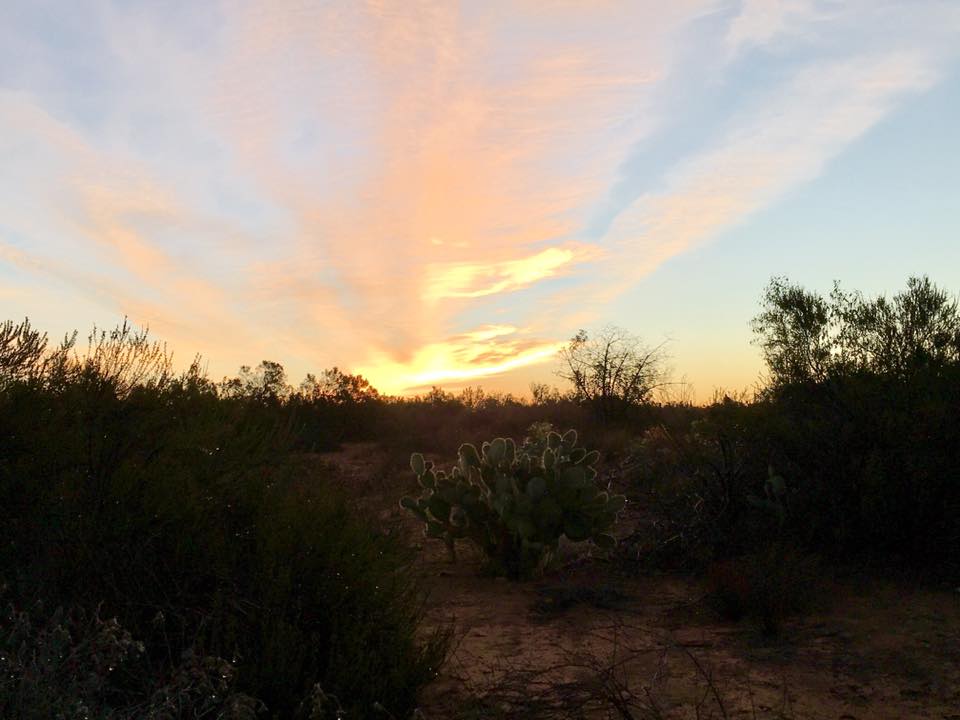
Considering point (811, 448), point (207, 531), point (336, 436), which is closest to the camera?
point (207, 531)

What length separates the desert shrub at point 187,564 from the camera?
13.1 ft

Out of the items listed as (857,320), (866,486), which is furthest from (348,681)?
(857,320)

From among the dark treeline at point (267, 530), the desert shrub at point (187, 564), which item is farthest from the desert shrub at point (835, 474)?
the desert shrub at point (187, 564)

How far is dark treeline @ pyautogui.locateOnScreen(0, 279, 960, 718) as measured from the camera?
3.93m

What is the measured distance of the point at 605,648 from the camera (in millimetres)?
5285

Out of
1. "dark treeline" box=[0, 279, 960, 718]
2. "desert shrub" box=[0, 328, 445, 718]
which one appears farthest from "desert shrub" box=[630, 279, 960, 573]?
"desert shrub" box=[0, 328, 445, 718]

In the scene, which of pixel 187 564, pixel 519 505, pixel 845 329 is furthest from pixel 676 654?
pixel 845 329

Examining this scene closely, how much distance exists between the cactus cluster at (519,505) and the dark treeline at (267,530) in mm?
697

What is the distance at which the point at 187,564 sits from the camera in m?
4.61

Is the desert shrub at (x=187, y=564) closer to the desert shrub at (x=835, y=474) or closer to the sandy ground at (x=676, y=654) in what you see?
the sandy ground at (x=676, y=654)

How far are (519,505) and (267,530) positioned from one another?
3.07 meters

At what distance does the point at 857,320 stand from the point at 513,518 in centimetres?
1107

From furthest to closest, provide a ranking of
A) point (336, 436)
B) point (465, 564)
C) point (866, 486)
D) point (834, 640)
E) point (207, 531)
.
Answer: point (336, 436), point (465, 564), point (866, 486), point (834, 640), point (207, 531)

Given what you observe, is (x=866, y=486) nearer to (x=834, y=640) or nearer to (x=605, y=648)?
(x=834, y=640)
